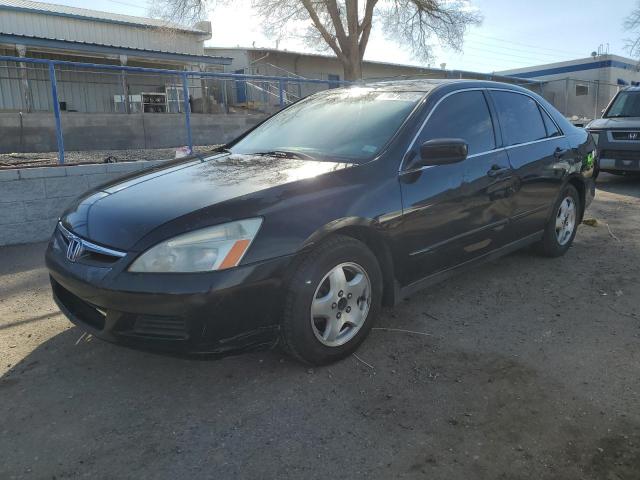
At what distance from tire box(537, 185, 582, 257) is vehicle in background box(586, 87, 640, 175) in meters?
4.51

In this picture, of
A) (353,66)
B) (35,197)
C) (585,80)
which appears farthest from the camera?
(585,80)

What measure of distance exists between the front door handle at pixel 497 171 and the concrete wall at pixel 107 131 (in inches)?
317

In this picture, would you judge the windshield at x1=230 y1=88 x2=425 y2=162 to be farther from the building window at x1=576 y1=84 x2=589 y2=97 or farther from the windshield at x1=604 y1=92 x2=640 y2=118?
the building window at x1=576 y1=84 x2=589 y2=97

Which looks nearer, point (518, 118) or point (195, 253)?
point (195, 253)

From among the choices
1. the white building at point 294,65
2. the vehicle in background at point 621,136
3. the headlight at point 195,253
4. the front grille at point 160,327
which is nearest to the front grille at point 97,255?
the headlight at point 195,253

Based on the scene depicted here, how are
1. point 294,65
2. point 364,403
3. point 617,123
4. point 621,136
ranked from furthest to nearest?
point 294,65 → point 617,123 → point 621,136 → point 364,403

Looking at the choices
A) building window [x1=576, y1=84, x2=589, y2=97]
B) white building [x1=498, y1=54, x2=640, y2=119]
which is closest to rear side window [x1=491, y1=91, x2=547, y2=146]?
white building [x1=498, y1=54, x2=640, y2=119]

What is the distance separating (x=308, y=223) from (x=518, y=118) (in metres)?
2.63

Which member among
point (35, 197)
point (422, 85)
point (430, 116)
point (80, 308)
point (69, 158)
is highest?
point (422, 85)

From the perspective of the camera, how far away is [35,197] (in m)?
5.75

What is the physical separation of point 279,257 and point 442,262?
55.6 inches

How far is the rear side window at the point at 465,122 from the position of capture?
11.8 feet

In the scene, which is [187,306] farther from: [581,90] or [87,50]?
[581,90]

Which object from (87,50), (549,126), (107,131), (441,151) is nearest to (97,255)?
(441,151)
